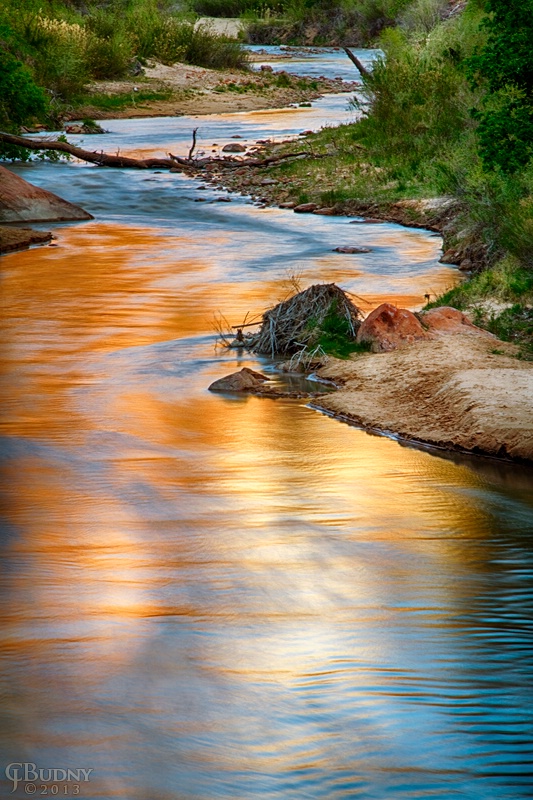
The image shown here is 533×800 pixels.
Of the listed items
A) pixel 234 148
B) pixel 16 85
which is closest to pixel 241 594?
pixel 16 85

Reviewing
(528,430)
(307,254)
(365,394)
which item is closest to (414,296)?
(307,254)

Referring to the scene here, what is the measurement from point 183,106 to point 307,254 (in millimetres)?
26763

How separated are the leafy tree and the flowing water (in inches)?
141

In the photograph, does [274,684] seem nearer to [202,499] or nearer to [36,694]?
[36,694]

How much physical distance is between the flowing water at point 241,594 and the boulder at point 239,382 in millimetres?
190

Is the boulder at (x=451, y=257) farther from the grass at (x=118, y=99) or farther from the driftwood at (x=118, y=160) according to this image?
the grass at (x=118, y=99)

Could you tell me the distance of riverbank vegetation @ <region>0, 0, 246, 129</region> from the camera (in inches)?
1518

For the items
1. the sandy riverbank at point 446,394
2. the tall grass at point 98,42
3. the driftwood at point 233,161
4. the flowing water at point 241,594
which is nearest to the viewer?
the flowing water at point 241,594

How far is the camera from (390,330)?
11.8 metres

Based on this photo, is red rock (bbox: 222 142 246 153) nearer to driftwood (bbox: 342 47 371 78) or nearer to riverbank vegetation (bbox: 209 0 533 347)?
riverbank vegetation (bbox: 209 0 533 347)

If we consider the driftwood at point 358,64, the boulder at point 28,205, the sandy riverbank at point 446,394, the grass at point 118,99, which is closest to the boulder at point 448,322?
the sandy riverbank at point 446,394

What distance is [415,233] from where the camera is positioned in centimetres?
2141

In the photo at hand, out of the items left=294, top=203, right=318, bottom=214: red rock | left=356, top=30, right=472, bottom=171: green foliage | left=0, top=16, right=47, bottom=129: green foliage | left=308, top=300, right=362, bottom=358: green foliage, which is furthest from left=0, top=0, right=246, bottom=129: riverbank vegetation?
left=308, top=300, right=362, bottom=358: green foliage

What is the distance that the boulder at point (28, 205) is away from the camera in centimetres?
2206
